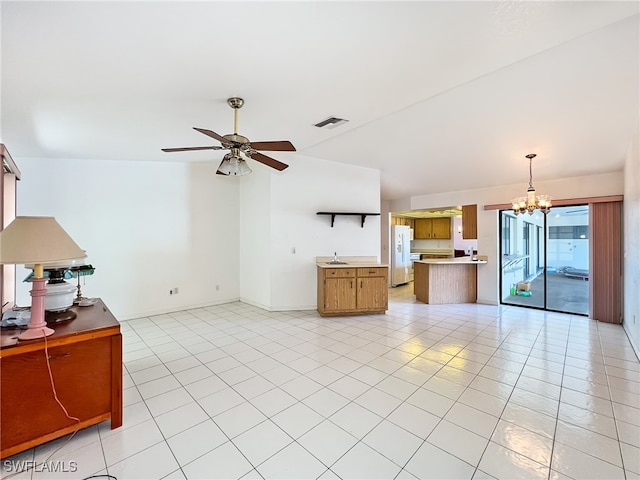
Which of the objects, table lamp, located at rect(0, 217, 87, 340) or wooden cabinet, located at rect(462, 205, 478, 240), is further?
wooden cabinet, located at rect(462, 205, 478, 240)

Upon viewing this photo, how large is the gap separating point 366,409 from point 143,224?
15.1 ft

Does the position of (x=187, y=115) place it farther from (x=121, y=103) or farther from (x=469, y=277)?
(x=469, y=277)

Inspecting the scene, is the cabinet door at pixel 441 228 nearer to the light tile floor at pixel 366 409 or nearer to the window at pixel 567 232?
the window at pixel 567 232

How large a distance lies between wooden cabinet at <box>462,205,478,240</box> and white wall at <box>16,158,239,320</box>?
4887 millimetres

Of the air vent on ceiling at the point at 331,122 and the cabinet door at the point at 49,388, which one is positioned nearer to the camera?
the cabinet door at the point at 49,388

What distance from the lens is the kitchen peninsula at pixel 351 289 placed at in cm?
472

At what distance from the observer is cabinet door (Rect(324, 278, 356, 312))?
4715 millimetres

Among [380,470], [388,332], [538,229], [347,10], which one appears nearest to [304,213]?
[388,332]

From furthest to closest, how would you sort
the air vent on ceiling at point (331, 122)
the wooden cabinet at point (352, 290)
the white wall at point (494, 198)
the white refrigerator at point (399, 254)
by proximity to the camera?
the white refrigerator at point (399, 254)
the wooden cabinet at point (352, 290)
the white wall at point (494, 198)
the air vent on ceiling at point (331, 122)

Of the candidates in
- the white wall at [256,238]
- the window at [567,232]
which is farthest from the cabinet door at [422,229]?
the white wall at [256,238]

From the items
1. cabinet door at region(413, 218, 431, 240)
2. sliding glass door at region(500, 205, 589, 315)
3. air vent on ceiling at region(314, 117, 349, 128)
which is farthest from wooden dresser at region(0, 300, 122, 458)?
cabinet door at region(413, 218, 431, 240)

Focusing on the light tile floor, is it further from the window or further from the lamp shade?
the window

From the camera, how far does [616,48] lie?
7.93 ft

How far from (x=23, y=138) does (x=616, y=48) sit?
6.15 metres
